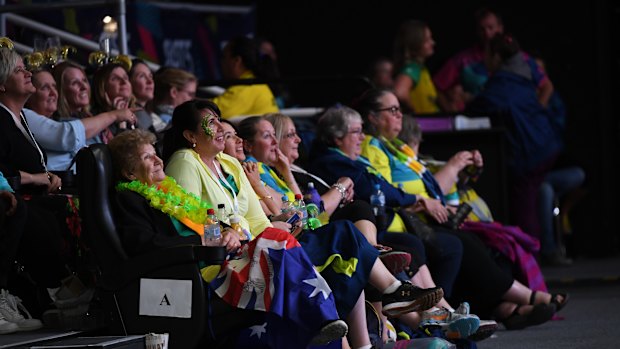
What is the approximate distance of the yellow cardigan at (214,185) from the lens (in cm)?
501

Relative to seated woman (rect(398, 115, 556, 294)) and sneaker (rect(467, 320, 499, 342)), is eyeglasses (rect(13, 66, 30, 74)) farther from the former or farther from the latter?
seated woman (rect(398, 115, 556, 294))

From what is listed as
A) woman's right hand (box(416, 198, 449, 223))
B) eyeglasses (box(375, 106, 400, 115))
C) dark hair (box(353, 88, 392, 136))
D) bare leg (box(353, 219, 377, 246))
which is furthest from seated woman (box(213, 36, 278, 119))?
bare leg (box(353, 219, 377, 246))

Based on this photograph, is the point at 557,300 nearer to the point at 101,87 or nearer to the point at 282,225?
the point at 282,225

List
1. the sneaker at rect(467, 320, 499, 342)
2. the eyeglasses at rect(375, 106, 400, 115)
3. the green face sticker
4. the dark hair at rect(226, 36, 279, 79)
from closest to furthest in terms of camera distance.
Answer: the green face sticker, the sneaker at rect(467, 320, 499, 342), the eyeglasses at rect(375, 106, 400, 115), the dark hair at rect(226, 36, 279, 79)

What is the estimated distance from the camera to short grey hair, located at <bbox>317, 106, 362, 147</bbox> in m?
6.70

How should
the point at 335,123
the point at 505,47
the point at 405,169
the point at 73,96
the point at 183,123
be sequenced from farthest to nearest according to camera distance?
1. the point at 505,47
2. the point at 405,169
3. the point at 335,123
4. the point at 73,96
5. the point at 183,123

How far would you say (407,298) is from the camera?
17.2 ft

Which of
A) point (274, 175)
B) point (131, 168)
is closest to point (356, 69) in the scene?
point (274, 175)

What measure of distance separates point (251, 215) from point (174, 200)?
630 millimetres

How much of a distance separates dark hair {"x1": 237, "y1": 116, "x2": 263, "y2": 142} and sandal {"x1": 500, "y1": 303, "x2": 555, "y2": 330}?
1789 millimetres

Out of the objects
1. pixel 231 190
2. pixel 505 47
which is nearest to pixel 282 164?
pixel 231 190

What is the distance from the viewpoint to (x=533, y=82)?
9.08m

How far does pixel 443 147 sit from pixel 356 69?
221cm

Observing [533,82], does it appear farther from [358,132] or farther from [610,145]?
[358,132]
